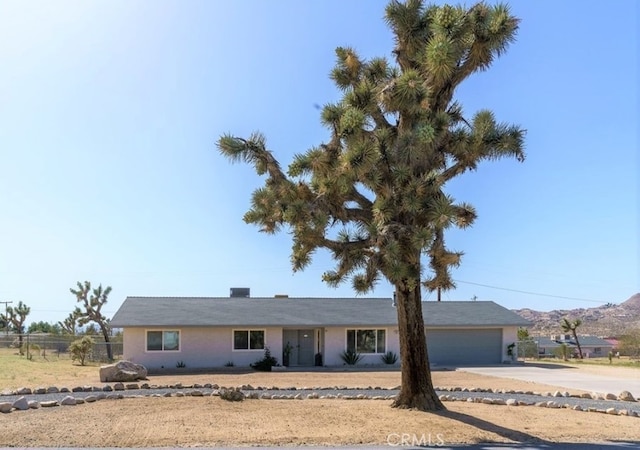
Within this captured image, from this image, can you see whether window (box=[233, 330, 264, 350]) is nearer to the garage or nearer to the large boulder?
the large boulder

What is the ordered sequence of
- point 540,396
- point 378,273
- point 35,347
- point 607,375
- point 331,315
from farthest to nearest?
point 35,347 < point 331,315 < point 607,375 < point 540,396 < point 378,273

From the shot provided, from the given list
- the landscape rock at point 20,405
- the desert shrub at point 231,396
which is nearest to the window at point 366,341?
the desert shrub at point 231,396

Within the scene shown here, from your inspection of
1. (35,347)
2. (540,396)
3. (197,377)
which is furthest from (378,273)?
(35,347)

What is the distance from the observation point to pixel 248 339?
95.3ft

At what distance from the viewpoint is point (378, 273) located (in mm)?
11852

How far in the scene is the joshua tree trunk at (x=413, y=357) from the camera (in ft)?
43.5

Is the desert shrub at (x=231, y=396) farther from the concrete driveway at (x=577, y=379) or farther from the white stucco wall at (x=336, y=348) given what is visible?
the white stucco wall at (x=336, y=348)

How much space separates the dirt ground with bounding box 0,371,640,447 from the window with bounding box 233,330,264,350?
A: 13.8 meters

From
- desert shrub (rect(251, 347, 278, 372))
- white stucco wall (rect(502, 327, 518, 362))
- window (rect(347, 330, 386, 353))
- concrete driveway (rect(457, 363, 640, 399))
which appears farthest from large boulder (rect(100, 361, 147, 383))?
white stucco wall (rect(502, 327, 518, 362))

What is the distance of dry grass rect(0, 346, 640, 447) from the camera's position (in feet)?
33.7

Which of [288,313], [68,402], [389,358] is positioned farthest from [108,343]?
[68,402]

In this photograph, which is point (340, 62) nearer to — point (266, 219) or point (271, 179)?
point (271, 179)

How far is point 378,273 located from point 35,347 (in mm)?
33867

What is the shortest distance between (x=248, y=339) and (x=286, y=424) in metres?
17.7
